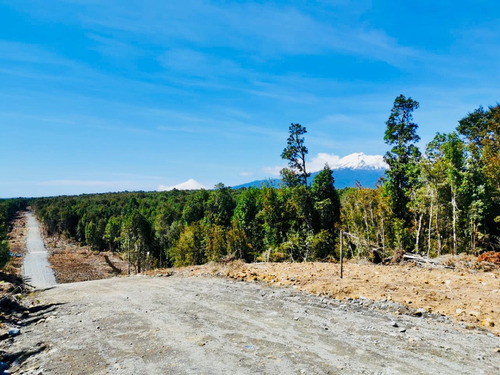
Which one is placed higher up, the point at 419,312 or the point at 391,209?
the point at 391,209

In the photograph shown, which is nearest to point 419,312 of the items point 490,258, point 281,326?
point 281,326

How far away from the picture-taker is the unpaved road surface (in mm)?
6223

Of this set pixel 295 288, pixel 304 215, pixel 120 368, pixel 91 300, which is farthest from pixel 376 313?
pixel 304 215

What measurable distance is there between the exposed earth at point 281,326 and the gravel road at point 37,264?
3456 centimetres

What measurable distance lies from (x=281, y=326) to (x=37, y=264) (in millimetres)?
87973

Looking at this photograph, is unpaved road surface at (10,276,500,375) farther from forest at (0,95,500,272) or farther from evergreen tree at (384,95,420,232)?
evergreen tree at (384,95,420,232)

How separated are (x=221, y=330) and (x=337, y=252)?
1200 inches

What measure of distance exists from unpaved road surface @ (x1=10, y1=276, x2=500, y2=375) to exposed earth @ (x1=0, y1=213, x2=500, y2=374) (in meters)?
0.03

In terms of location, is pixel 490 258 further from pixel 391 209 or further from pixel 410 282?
pixel 391 209

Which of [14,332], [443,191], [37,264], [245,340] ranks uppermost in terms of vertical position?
[443,191]

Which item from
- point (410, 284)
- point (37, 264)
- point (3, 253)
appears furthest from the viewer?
point (37, 264)

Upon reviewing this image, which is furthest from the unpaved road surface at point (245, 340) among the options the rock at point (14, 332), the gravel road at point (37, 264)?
the gravel road at point (37, 264)

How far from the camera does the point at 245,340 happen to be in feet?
24.8

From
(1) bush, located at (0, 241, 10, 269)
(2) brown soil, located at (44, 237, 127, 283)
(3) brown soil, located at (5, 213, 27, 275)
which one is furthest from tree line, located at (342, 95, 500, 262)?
(3) brown soil, located at (5, 213, 27, 275)
